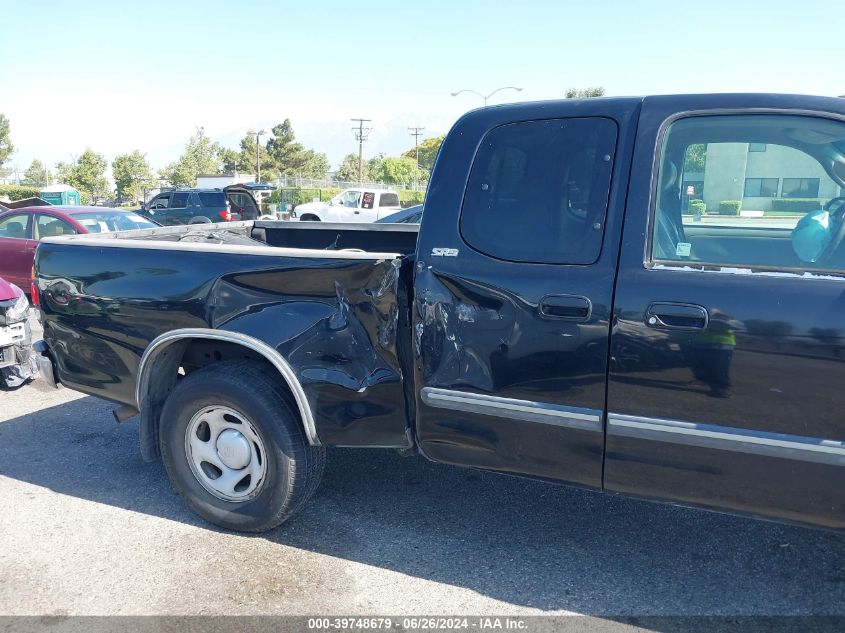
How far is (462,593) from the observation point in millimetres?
3135

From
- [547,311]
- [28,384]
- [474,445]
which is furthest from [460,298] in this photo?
[28,384]

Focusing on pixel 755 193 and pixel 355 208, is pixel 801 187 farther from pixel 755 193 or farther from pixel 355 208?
pixel 355 208

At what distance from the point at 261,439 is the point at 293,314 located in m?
0.65

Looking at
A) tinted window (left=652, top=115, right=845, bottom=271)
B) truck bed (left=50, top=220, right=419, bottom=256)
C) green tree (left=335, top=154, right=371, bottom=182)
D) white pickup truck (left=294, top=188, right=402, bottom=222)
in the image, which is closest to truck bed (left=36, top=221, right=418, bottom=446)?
truck bed (left=50, top=220, right=419, bottom=256)

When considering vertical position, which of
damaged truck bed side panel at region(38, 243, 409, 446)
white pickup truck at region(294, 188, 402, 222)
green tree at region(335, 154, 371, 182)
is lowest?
green tree at region(335, 154, 371, 182)

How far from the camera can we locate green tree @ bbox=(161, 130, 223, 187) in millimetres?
65506

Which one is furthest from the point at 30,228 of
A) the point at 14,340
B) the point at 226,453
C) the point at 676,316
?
the point at 676,316

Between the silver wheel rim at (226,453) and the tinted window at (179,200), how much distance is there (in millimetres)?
17320

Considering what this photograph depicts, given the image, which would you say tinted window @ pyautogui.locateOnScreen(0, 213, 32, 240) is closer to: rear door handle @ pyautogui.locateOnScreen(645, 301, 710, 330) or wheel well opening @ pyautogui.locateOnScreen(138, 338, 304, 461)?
wheel well opening @ pyautogui.locateOnScreen(138, 338, 304, 461)

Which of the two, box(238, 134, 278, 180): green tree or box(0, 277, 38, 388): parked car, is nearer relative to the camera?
box(0, 277, 38, 388): parked car

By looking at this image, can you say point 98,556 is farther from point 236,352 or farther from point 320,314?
point 320,314

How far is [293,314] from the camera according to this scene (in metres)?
3.31

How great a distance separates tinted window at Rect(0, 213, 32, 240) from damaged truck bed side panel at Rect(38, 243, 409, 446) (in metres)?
7.43

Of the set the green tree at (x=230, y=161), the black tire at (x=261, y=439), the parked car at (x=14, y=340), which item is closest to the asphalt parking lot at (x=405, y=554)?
the black tire at (x=261, y=439)
